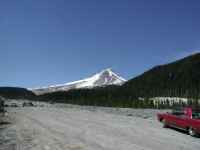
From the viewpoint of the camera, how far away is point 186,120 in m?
20.3

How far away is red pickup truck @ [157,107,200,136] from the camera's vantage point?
19.0 m

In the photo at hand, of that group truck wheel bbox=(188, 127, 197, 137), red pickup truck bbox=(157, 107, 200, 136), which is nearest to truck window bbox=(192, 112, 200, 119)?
red pickup truck bbox=(157, 107, 200, 136)

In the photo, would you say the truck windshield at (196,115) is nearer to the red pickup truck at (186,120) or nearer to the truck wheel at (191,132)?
the red pickup truck at (186,120)

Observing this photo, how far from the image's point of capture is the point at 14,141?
1554 centimetres

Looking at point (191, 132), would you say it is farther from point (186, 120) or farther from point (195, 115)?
point (195, 115)

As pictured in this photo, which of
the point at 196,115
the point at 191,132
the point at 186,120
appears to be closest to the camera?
the point at 191,132

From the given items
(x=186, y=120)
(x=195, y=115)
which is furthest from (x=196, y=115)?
(x=186, y=120)

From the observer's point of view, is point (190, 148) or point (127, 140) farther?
point (127, 140)

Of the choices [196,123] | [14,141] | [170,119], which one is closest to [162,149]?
[196,123]

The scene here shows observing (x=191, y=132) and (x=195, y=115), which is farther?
(x=195, y=115)

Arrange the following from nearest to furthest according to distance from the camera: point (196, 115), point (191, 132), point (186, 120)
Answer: point (191, 132)
point (196, 115)
point (186, 120)

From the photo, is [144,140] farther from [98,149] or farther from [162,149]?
[98,149]

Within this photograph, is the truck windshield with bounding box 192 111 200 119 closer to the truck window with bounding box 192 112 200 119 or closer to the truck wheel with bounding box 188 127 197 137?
the truck window with bounding box 192 112 200 119

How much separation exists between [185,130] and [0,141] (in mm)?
12548
